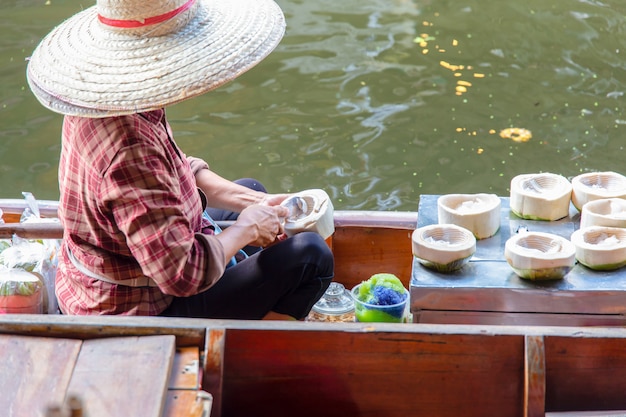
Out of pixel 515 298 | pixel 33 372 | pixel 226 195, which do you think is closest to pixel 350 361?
pixel 515 298

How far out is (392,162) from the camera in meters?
5.07

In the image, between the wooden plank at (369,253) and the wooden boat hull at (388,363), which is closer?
the wooden boat hull at (388,363)

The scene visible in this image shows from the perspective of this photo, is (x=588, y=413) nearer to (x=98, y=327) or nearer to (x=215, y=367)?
(x=215, y=367)

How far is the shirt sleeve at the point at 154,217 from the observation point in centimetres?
201

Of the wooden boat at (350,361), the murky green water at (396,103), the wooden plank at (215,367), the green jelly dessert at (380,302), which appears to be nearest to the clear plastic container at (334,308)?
the green jelly dessert at (380,302)

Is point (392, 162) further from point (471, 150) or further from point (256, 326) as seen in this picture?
point (256, 326)

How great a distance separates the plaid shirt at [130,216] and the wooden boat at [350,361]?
0.15 m

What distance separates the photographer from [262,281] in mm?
2348

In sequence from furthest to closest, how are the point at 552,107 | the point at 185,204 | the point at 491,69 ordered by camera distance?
the point at 491,69 → the point at 552,107 → the point at 185,204

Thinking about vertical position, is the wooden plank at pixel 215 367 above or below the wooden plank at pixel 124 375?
below

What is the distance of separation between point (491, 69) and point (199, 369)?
4518mm

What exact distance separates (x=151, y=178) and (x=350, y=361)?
2.18ft

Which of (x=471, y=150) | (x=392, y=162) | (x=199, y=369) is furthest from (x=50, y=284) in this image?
(x=471, y=150)

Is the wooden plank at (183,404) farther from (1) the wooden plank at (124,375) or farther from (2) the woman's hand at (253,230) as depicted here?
(2) the woman's hand at (253,230)
